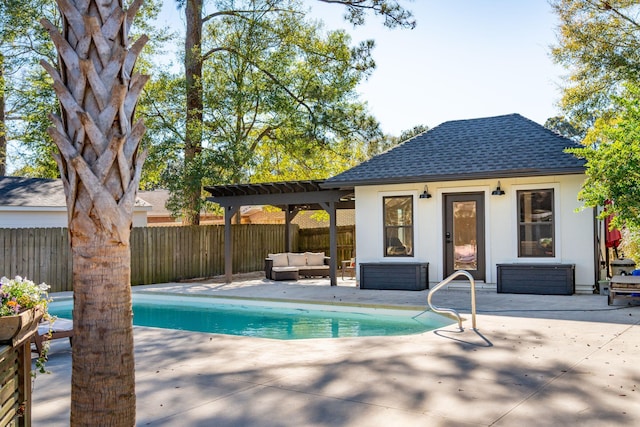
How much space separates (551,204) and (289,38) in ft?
36.1

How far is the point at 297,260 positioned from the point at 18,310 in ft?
45.5

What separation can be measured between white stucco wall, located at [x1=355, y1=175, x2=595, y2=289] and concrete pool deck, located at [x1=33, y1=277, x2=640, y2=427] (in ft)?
11.6

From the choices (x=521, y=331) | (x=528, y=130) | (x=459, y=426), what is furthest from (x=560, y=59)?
(x=459, y=426)

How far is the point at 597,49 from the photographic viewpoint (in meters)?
17.8

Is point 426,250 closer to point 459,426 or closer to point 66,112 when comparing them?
point 459,426

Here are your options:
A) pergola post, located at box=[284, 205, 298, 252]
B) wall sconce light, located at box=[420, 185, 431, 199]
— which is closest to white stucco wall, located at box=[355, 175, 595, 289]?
wall sconce light, located at box=[420, 185, 431, 199]

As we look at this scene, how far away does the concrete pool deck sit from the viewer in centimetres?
424

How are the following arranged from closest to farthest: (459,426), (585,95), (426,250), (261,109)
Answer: (459,426) < (426,250) < (585,95) < (261,109)

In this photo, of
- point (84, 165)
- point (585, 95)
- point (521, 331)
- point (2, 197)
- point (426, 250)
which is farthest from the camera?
point (585, 95)

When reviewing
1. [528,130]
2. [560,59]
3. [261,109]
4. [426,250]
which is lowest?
[426,250]

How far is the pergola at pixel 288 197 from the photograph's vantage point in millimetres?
14656

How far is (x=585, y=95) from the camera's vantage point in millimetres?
18516

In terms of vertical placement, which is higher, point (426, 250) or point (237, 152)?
point (237, 152)

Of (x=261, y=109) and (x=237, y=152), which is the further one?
(x=261, y=109)
